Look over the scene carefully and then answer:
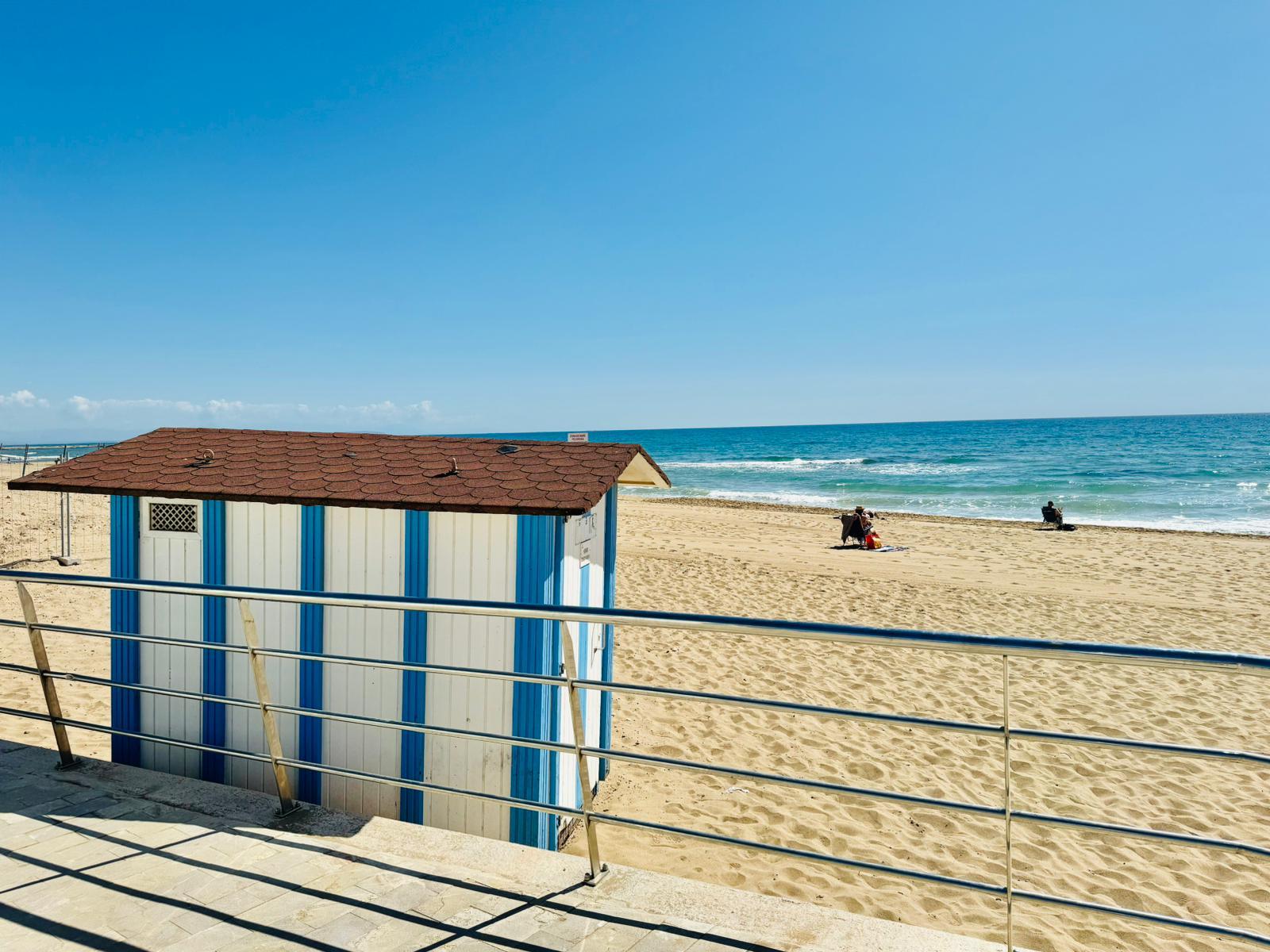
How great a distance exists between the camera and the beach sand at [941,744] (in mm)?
4590

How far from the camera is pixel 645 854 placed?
492 centimetres

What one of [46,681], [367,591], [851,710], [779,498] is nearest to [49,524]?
[46,681]

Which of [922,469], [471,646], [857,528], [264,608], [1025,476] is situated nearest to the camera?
[471,646]

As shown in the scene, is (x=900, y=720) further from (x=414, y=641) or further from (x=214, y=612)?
(x=214, y=612)

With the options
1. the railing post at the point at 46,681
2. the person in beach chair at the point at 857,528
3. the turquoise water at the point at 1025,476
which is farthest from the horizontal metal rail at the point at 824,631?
the turquoise water at the point at 1025,476

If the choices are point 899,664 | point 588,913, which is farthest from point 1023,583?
point 588,913

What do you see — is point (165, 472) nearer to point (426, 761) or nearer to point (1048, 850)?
point (426, 761)

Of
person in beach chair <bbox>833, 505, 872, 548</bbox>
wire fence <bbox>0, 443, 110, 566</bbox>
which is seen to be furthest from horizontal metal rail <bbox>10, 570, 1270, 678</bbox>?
person in beach chair <bbox>833, 505, 872, 548</bbox>

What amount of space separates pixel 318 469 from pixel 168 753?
212cm

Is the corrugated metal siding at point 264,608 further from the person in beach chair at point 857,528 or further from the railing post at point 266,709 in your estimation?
the person in beach chair at point 857,528

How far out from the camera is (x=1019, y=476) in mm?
43594

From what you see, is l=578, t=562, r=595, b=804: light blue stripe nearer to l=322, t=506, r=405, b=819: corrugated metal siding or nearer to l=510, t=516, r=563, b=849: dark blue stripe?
l=510, t=516, r=563, b=849: dark blue stripe

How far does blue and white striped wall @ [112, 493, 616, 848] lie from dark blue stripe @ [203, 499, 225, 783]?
10 mm

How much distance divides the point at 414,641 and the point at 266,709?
1.39 m
